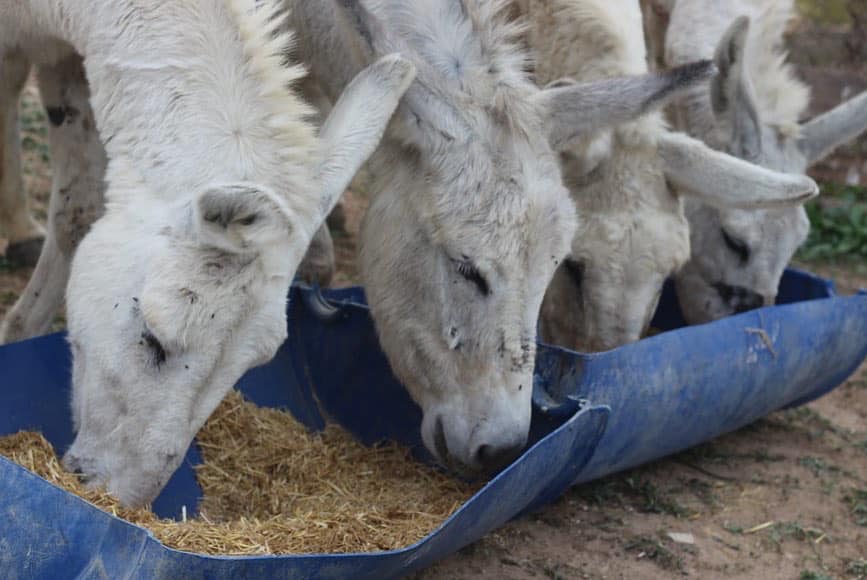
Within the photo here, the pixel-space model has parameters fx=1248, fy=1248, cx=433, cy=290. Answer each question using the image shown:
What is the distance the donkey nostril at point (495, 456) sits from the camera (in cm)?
393

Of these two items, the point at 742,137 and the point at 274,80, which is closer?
the point at 274,80

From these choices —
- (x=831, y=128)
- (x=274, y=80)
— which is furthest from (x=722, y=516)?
(x=274, y=80)

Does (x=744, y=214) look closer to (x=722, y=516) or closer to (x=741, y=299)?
(x=741, y=299)

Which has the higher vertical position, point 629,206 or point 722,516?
point 629,206

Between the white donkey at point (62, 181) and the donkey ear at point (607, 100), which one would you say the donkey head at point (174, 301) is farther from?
the white donkey at point (62, 181)

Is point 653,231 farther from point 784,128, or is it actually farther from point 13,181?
point 13,181

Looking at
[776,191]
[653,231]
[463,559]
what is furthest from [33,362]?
[776,191]

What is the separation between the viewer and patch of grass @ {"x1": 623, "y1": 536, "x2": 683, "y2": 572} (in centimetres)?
456

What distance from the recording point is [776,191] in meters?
4.95

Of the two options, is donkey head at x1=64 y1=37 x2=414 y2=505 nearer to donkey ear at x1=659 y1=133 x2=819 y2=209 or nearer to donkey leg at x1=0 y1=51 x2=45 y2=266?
donkey ear at x1=659 y1=133 x2=819 y2=209

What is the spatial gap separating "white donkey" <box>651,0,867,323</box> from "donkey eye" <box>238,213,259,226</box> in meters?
3.05

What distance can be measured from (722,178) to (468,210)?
4.85 feet

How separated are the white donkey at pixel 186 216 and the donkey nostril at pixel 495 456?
0.88 m

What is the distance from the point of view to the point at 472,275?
4.01 m
